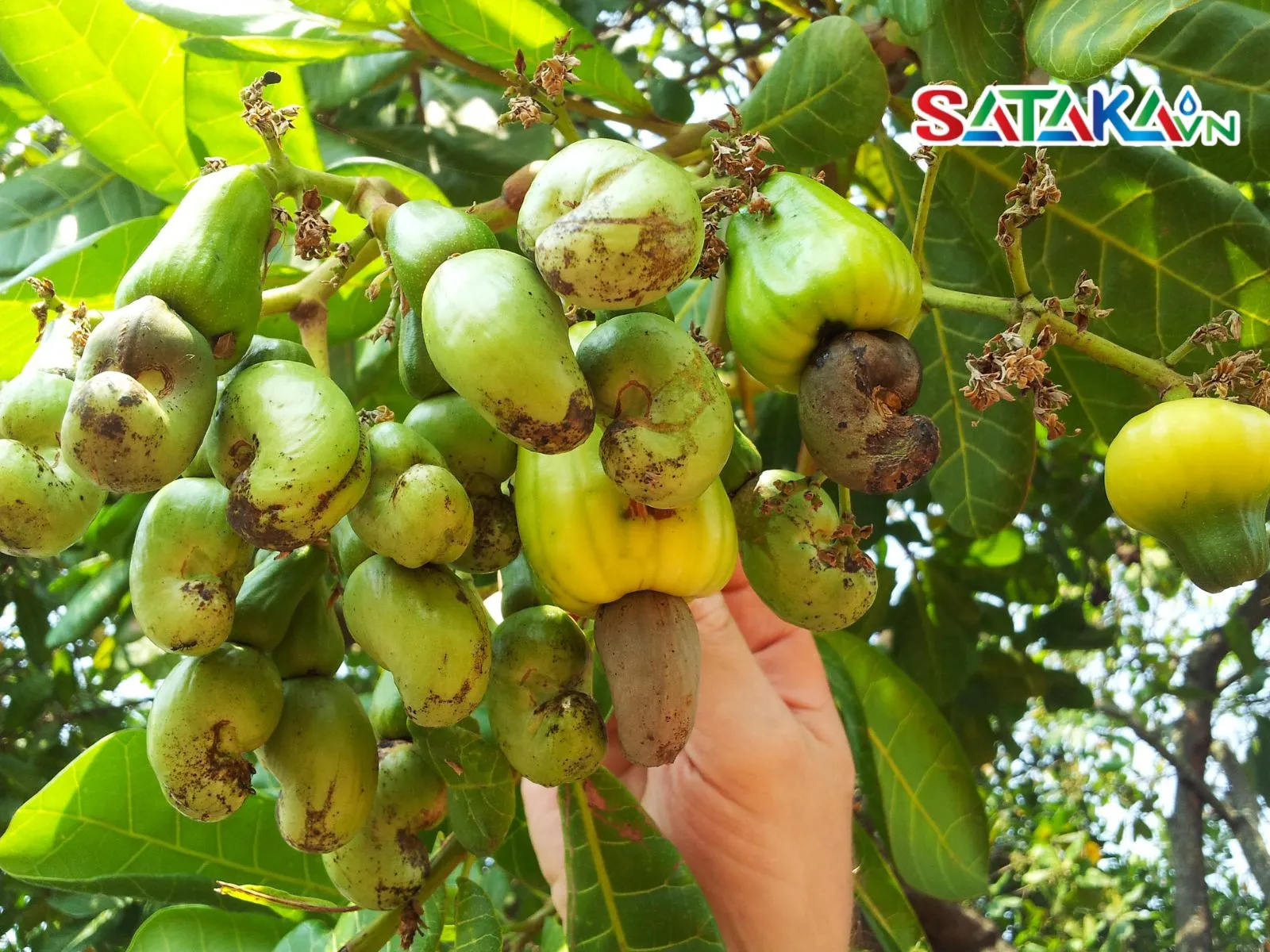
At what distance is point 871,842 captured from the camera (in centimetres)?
206

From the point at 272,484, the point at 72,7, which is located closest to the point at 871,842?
the point at 272,484

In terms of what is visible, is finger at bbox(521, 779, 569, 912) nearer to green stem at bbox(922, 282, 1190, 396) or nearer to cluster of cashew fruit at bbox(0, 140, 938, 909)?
cluster of cashew fruit at bbox(0, 140, 938, 909)

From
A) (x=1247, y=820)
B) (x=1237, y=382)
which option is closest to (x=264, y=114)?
(x=1237, y=382)

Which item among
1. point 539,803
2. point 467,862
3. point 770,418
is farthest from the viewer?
point 770,418

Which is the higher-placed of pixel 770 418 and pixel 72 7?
pixel 72 7

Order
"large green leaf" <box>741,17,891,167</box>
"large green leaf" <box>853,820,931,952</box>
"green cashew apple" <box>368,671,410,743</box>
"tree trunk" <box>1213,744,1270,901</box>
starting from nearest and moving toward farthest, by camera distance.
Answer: "green cashew apple" <box>368,671,410,743</box> < "large green leaf" <box>741,17,891,167</box> < "large green leaf" <box>853,820,931,952</box> < "tree trunk" <box>1213,744,1270,901</box>

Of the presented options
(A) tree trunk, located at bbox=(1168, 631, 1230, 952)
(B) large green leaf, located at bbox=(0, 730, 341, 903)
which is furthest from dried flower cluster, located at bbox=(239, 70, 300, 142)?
(A) tree trunk, located at bbox=(1168, 631, 1230, 952)

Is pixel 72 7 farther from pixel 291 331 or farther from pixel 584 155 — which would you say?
pixel 584 155

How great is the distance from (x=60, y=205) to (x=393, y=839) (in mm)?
1536

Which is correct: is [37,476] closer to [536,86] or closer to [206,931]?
[536,86]

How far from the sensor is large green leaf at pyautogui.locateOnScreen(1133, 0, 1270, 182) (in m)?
1.57

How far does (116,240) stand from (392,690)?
0.76 metres

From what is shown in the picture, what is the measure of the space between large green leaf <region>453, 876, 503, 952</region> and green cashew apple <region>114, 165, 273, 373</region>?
805mm

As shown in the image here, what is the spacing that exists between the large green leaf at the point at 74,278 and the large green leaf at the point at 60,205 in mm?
605
